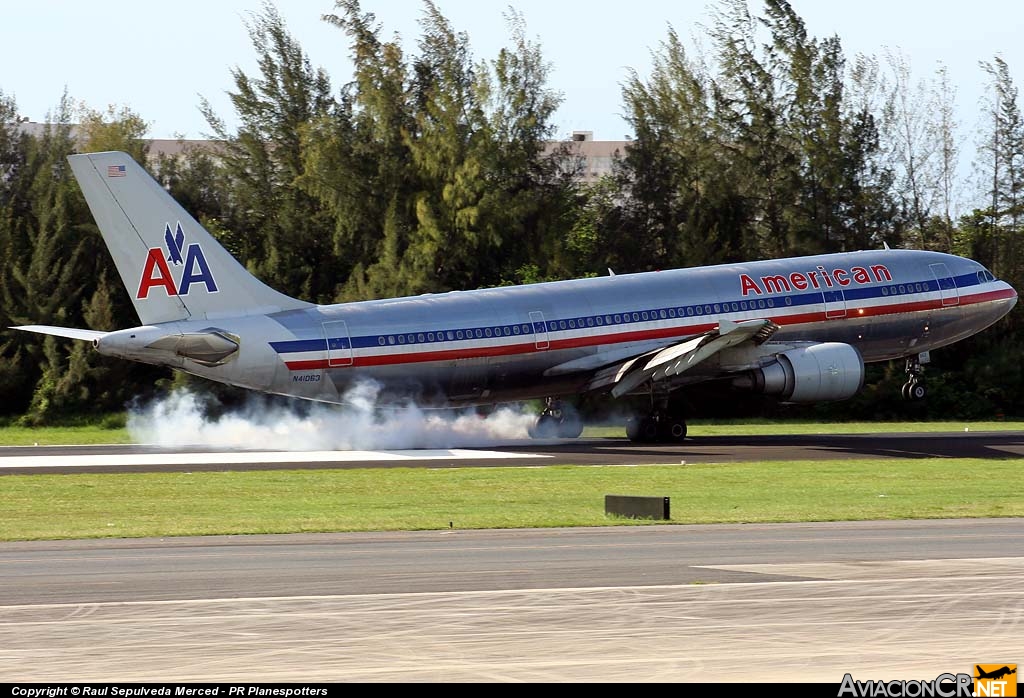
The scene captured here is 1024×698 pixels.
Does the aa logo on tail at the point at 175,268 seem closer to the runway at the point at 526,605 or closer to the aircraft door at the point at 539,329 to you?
the aircraft door at the point at 539,329

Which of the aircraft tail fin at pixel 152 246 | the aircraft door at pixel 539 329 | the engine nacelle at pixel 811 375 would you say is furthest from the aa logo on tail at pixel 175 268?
the engine nacelle at pixel 811 375

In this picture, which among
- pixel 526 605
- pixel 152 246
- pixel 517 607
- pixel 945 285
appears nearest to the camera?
pixel 517 607

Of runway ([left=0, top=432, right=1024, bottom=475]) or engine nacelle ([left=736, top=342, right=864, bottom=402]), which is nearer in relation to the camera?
runway ([left=0, top=432, right=1024, bottom=475])

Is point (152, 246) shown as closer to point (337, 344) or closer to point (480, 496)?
point (337, 344)

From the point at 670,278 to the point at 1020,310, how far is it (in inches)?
1113

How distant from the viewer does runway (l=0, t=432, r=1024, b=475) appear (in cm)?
3488

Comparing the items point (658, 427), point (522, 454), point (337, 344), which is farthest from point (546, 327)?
point (337, 344)

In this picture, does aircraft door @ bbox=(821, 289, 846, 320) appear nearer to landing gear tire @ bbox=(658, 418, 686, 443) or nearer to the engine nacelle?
the engine nacelle

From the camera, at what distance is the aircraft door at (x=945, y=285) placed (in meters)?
44.8

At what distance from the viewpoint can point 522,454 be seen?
124ft

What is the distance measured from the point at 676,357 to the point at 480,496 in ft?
44.2

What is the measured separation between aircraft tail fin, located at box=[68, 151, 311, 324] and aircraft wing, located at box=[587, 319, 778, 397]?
36.2 feet

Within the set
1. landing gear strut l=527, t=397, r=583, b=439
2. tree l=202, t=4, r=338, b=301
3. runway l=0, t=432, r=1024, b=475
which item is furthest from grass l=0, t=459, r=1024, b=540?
tree l=202, t=4, r=338, b=301

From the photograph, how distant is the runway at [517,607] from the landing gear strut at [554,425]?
2318 cm
